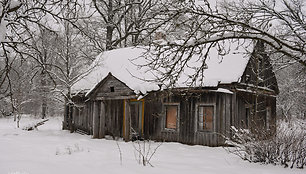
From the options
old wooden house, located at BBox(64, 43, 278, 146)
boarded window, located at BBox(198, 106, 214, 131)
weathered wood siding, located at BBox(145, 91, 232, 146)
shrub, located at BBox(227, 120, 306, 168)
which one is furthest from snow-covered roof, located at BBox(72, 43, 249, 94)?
shrub, located at BBox(227, 120, 306, 168)

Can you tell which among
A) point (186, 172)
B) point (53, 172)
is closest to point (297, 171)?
point (186, 172)

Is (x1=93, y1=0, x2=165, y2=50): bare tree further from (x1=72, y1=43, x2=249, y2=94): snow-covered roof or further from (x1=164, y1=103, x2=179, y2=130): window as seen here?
(x1=164, y1=103, x2=179, y2=130): window

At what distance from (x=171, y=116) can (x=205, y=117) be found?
1715 millimetres

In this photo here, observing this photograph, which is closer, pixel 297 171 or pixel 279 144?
pixel 297 171

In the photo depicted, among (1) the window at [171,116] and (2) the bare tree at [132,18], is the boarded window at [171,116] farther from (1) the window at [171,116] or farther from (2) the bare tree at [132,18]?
(2) the bare tree at [132,18]

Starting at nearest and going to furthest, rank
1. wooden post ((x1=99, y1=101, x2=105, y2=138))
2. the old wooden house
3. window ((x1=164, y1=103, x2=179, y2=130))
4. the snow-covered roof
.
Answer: the snow-covered roof → the old wooden house → window ((x1=164, y1=103, x2=179, y2=130)) → wooden post ((x1=99, y1=101, x2=105, y2=138))

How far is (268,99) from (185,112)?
5.64 meters

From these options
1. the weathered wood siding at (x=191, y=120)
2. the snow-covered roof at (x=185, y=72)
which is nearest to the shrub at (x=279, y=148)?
the snow-covered roof at (x=185, y=72)

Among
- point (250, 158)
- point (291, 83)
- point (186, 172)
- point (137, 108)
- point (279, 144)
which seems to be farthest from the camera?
point (291, 83)

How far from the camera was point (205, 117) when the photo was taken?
12461 mm

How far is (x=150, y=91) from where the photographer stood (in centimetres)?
1234

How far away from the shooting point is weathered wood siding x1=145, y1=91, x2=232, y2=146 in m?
11.9

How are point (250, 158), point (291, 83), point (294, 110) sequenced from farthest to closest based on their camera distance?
point (294, 110) → point (291, 83) → point (250, 158)

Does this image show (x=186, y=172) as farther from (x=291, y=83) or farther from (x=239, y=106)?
(x=291, y=83)
